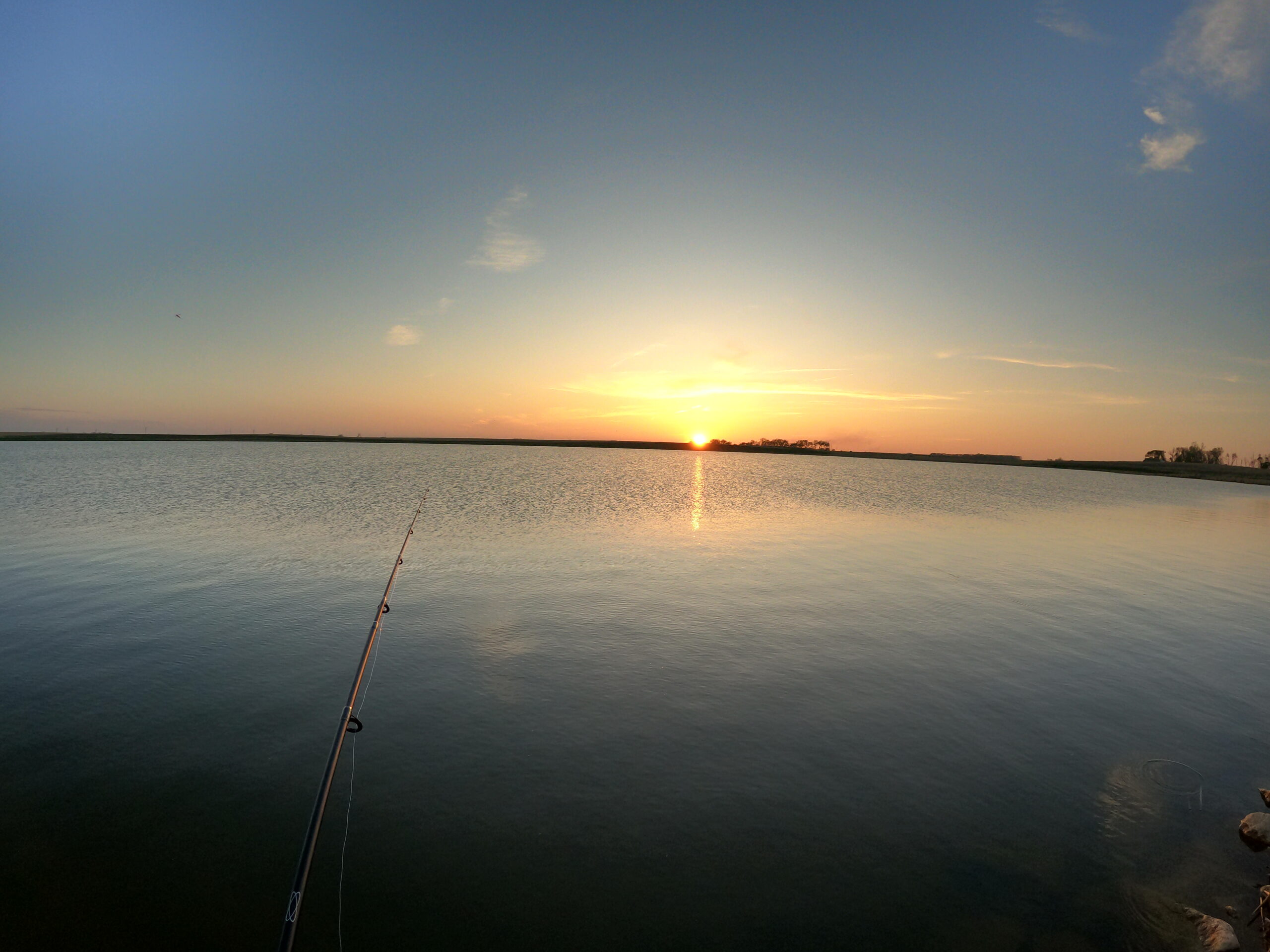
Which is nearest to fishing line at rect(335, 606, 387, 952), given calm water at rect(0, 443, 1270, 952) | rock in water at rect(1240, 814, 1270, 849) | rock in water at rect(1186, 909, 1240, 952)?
calm water at rect(0, 443, 1270, 952)

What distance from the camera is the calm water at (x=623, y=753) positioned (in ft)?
18.2

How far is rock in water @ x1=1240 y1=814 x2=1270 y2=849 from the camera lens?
21.5 ft

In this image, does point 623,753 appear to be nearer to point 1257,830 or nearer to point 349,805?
point 349,805

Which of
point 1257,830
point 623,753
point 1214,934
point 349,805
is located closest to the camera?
point 1214,934

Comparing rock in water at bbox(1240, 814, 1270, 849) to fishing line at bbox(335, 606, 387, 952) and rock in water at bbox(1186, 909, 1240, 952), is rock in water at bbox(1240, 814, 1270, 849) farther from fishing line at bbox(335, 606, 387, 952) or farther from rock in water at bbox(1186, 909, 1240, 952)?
fishing line at bbox(335, 606, 387, 952)

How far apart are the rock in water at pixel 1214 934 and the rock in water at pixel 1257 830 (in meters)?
1.76

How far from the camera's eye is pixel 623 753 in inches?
323

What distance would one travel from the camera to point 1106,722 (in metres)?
9.62

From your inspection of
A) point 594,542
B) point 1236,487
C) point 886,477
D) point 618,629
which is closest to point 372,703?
point 618,629

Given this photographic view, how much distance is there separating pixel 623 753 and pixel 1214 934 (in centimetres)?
569

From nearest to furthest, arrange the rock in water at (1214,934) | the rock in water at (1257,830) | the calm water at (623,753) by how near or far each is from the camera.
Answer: the rock in water at (1214,934), the calm water at (623,753), the rock in water at (1257,830)

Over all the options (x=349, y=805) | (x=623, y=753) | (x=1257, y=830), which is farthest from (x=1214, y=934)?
(x=349, y=805)

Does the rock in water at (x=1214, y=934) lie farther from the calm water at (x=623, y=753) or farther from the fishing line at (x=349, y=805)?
the fishing line at (x=349, y=805)

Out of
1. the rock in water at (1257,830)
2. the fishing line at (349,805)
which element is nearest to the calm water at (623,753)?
the fishing line at (349,805)
